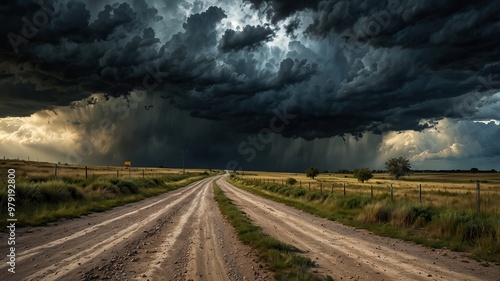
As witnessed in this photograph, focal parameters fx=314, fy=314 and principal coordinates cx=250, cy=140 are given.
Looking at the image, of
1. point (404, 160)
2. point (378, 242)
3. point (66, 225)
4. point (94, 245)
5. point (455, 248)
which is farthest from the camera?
point (404, 160)

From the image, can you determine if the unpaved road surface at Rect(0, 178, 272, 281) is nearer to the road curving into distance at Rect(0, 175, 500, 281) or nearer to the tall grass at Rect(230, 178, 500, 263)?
the road curving into distance at Rect(0, 175, 500, 281)

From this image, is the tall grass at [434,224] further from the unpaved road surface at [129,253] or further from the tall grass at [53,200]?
the tall grass at [53,200]

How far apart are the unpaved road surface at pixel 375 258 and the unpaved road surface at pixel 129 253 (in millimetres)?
2255

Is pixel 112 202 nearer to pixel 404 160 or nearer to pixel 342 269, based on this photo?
pixel 342 269

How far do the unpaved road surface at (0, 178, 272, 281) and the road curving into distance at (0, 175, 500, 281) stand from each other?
24 mm

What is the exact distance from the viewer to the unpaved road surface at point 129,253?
7.75 m

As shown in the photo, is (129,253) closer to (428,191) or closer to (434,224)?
(434,224)

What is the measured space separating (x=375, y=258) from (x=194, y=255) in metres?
5.75

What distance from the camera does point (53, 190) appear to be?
20688mm

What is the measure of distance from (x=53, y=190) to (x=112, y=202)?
4.72 m

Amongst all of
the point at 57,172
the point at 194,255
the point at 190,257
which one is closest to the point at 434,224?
the point at 194,255

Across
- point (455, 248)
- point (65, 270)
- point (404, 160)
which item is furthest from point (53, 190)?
point (404, 160)

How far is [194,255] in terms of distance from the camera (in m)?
9.76

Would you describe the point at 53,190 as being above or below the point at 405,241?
above
